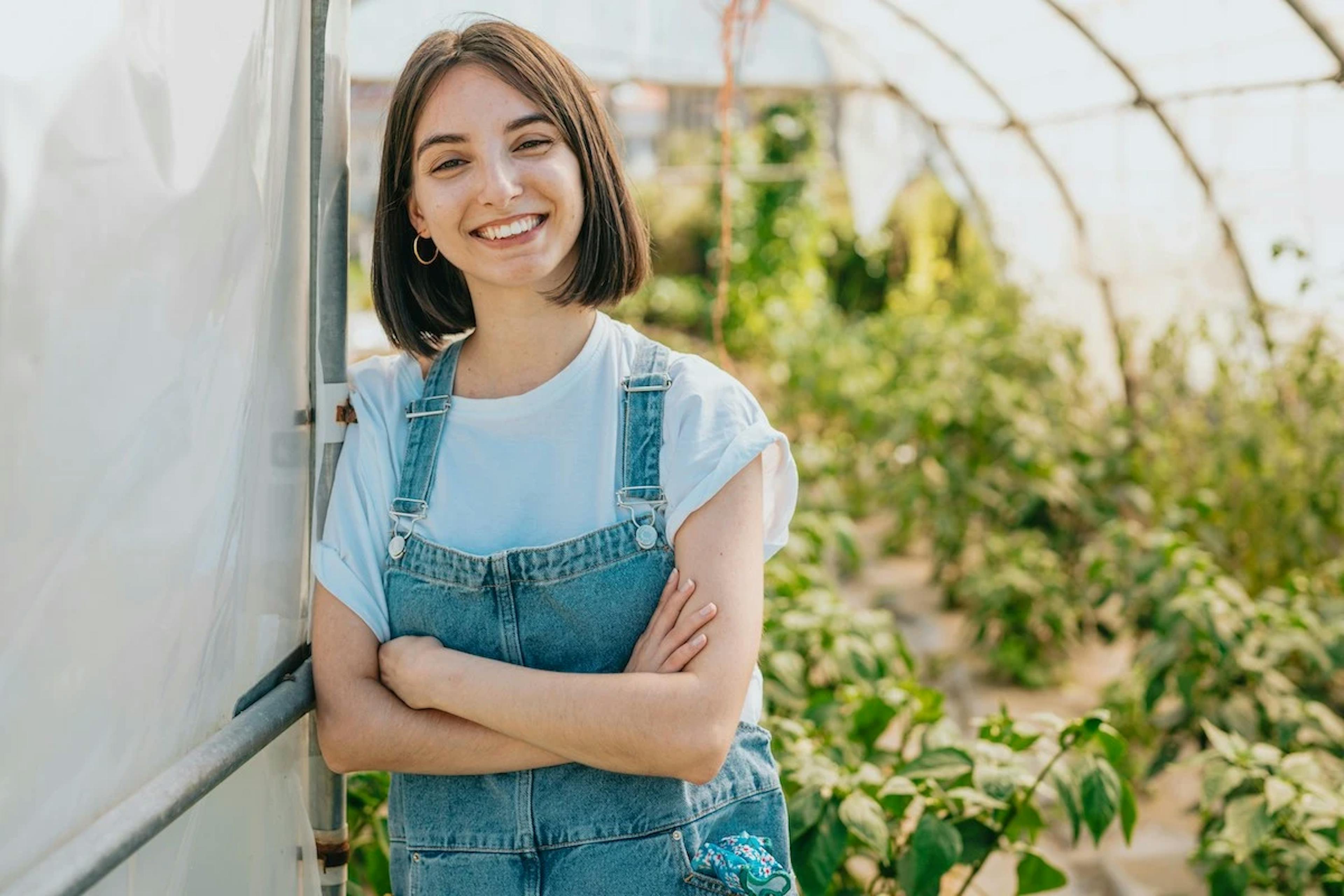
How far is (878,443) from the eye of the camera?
210 inches

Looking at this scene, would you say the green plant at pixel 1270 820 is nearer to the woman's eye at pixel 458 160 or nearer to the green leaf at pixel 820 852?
the green leaf at pixel 820 852

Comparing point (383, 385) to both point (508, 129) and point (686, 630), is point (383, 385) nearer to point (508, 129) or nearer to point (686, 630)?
point (508, 129)

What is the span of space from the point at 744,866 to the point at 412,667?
0.40m

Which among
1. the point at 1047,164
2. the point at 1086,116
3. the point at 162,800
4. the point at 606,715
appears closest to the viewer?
the point at 162,800

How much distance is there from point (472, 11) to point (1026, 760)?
1.32m

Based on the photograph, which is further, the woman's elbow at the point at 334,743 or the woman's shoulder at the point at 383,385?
the woman's shoulder at the point at 383,385

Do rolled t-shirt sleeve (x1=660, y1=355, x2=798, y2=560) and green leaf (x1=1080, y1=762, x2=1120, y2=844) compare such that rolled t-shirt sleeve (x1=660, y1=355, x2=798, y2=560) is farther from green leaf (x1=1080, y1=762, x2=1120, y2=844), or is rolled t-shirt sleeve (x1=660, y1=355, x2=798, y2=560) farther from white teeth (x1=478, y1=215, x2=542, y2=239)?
green leaf (x1=1080, y1=762, x2=1120, y2=844)

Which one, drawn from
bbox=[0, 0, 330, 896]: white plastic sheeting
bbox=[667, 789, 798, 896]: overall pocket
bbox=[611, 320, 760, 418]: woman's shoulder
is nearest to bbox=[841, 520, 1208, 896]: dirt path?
bbox=[667, 789, 798, 896]: overall pocket

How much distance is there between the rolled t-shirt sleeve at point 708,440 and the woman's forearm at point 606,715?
171 millimetres

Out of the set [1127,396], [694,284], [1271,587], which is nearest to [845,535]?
[1271,587]

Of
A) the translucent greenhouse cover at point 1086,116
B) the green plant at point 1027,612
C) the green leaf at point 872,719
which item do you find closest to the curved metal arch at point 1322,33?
the translucent greenhouse cover at point 1086,116

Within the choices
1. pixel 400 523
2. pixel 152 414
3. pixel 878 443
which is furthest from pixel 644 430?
pixel 878 443

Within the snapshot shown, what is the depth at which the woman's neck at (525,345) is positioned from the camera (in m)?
1.47

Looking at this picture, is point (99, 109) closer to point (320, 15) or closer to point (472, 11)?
point (320, 15)
